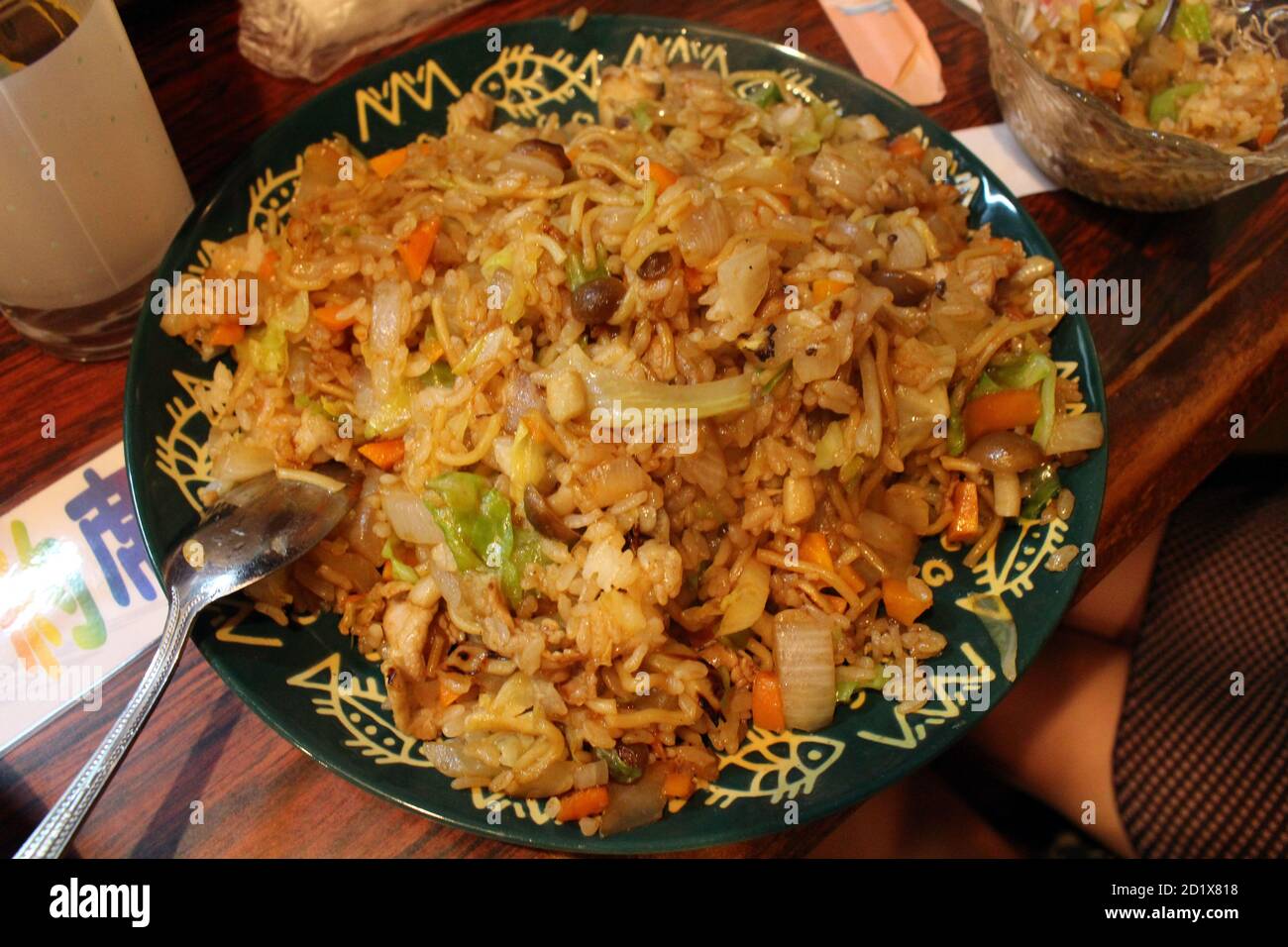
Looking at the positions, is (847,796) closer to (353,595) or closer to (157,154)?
(353,595)

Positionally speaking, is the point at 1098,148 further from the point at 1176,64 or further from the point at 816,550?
the point at 816,550

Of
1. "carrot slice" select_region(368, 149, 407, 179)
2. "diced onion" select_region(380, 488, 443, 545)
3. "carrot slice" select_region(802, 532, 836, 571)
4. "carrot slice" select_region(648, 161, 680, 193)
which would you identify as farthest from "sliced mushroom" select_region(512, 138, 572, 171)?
"carrot slice" select_region(802, 532, 836, 571)

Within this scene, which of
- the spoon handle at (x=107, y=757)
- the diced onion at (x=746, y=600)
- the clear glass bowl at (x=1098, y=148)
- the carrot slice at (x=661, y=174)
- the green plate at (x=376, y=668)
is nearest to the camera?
the spoon handle at (x=107, y=757)

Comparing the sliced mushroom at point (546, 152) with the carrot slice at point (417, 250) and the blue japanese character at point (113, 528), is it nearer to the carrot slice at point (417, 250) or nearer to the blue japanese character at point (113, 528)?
the carrot slice at point (417, 250)

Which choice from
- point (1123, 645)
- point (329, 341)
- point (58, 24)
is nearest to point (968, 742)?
point (1123, 645)

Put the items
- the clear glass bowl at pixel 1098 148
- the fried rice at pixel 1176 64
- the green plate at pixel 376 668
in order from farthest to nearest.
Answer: the fried rice at pixel 1176 64 → the clear glass bowl at pixel 1098 148 → the green plate at pixel 376 668

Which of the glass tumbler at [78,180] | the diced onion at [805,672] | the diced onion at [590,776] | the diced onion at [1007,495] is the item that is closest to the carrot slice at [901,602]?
the diced onion at [805,672]

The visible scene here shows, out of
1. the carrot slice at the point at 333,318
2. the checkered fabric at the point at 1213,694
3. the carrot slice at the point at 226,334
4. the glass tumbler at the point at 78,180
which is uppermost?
the glass tumbler at the point at 78,180
